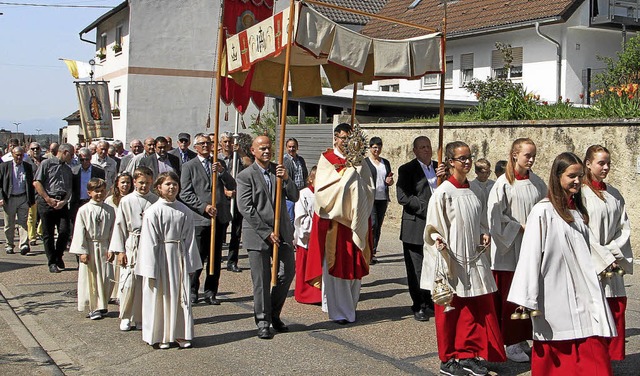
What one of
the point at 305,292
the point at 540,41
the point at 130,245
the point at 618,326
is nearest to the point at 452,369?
the point at 618,326

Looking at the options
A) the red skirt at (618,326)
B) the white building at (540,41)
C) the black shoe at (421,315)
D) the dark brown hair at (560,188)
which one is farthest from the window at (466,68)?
the dark brown hair at (560,188)

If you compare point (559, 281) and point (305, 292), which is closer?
point (559, 281)

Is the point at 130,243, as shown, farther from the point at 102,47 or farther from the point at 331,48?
the point at 102,47

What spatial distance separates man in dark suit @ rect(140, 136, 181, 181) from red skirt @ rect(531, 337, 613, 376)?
6.97 meters

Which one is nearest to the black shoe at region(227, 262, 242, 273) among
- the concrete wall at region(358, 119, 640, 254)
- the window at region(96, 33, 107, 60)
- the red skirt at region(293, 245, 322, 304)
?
the red skirt at region(293, 245, 322, 304)

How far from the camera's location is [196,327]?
8273mm

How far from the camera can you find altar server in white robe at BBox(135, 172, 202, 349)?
737 centimetres

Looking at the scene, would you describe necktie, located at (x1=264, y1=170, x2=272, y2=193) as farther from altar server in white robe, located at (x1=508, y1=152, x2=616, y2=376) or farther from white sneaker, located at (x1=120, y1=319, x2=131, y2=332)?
altar server in white robe, located at (x1=508, y1=152, x2=616, y2=376)

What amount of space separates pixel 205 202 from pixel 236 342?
2.47 metres

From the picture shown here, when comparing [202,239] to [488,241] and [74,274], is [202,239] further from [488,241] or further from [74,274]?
[488,241]

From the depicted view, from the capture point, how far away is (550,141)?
43.0 ft

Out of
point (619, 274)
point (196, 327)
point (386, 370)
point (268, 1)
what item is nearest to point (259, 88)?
point (268, 1)

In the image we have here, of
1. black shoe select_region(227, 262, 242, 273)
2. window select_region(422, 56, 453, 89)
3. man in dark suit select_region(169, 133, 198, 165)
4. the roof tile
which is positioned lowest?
black shoe select_region(227, 262, 242, 273)

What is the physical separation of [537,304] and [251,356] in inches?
107
